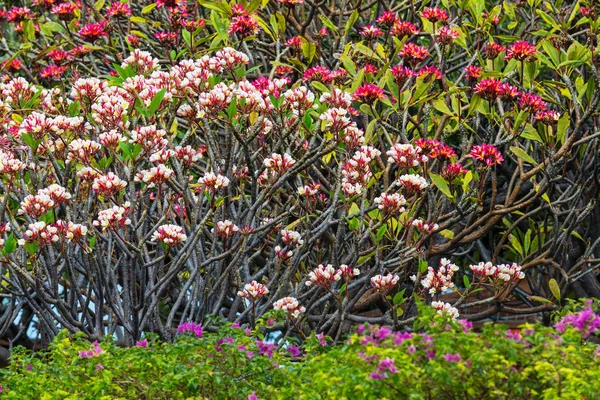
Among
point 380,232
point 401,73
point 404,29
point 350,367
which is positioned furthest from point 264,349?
point 404,29

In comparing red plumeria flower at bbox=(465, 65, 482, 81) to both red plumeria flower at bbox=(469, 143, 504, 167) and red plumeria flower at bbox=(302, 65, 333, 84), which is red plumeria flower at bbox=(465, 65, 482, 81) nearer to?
red plumeria flower at bbox=(469, 143, 504, 167)

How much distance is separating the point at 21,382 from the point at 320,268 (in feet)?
5.73

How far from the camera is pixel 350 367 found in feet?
13.7

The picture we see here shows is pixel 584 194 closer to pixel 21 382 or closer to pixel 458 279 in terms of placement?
pixel 458 279

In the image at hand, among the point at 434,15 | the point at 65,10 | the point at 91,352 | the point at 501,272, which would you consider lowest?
the point at 501,272

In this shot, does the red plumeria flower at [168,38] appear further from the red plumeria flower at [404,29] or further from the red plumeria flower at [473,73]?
the red plumeria flower at [473,73]

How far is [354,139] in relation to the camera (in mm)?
5648

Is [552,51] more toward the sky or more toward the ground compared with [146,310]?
more toward the sky

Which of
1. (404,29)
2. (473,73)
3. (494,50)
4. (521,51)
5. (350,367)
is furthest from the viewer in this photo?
(404,29)

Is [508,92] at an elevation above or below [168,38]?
below

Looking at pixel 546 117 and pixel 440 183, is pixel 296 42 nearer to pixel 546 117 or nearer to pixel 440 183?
pixel 440 183

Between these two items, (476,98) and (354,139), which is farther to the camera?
(476,98)

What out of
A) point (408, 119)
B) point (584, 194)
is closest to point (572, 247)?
point (584, 194)

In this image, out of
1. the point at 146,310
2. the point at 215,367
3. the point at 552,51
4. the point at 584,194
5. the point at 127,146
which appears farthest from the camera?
the point at 584,194
